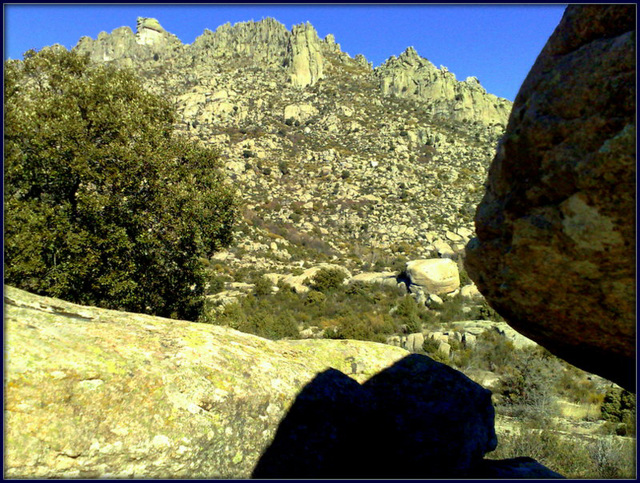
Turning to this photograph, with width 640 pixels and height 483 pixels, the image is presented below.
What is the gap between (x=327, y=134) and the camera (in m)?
61.4

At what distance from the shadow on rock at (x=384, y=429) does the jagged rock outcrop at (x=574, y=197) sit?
9.51 ft

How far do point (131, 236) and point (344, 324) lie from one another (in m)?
13.8

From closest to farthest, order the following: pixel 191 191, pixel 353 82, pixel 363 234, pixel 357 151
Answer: pixel 191 191, pixel 363 234, pixel 357 151, pixel 353 82

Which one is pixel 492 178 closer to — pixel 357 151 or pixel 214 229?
pixel 214 229

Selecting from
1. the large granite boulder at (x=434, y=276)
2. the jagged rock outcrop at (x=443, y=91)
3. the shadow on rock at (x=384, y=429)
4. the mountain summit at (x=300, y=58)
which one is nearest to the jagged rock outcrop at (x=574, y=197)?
the shadow on rock at (x=384, y=429)

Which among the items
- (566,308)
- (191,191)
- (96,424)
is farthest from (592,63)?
(191,191)

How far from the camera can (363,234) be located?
45719mm

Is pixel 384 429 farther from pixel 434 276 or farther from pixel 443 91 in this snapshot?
pixel 443 91

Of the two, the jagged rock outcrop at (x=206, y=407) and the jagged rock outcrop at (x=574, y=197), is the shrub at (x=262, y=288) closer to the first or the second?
the jagged rock outcrop at (x=206, y=407)

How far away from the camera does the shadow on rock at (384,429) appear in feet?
18.5

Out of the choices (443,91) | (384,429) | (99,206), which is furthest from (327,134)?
(384,429)

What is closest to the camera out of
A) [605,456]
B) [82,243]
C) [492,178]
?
[492,178]

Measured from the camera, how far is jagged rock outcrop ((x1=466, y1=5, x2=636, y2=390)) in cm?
315

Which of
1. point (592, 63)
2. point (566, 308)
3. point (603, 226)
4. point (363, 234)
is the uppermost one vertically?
point (363, 234)
